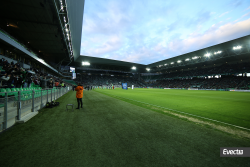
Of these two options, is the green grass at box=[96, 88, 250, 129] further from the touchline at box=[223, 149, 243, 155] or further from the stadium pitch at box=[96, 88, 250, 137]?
the touchline at box=[223, 149, 243, 155]

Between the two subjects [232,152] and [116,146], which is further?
[116,146]

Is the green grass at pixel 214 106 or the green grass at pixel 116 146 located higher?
the green grass at pixel 116 146

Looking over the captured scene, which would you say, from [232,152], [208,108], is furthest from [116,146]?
[208,108]

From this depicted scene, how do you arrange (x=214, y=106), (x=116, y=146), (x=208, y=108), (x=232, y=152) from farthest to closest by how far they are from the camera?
1. (x=214, y=106)
2. (x=208, y=108)
3. (x=116, y=146)
4. (x=232, y=152)

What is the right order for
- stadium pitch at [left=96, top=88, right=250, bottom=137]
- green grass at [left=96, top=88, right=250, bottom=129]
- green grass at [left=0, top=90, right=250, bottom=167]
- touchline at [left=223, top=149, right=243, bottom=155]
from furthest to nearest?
green grass at [left=96, top=88, right=250, bottom=129]
stadium pitch at [left=96, top=88, right=250, bottom=137]
touchline at [left=223, top=149, right=243, bottom=155]
green grass at [left=0, top=90, right=250, bottom=167]

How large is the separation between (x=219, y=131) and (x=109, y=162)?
4.00m

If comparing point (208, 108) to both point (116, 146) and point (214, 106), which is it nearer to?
point (214, 106)

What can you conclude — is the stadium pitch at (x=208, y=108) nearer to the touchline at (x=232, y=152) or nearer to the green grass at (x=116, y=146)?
the green grass at (x=116, y=146)

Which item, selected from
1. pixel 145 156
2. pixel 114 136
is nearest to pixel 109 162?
pixel 145 156

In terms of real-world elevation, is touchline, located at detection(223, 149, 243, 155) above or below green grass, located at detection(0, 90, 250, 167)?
below

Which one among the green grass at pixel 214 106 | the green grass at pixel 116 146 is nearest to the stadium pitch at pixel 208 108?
the green grass at pixel 214 106

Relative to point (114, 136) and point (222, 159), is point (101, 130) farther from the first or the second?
point (222, 159)

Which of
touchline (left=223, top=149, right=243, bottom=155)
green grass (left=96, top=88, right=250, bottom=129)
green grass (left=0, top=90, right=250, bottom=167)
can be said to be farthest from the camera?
green grass (left=96, top=88, right=250, bottom=129)

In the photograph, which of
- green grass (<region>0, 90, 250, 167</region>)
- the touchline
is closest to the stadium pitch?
green grass (<region>0, 90, 250, 167</region>)
